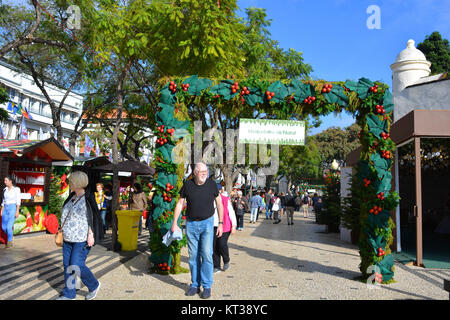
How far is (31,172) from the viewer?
1222 centimetres

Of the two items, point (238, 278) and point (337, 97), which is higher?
point (337, 97)

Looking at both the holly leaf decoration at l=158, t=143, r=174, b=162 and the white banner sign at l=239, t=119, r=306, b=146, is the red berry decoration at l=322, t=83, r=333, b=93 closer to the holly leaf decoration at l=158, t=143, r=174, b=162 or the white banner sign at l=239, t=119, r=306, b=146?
the white banner sign at l=239, t=119, r=306, b=146

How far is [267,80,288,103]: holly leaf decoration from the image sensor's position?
683cm

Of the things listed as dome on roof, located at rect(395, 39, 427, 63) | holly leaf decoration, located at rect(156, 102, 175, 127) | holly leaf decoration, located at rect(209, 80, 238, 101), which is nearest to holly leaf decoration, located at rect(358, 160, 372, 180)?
holly leaf decoration, located at rect(209, 80, 238, 101)

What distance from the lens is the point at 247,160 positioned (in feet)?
80.9

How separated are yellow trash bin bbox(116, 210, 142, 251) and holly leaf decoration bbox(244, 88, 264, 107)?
419 centimetres

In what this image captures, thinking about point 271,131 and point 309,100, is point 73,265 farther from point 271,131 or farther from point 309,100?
point 309,100

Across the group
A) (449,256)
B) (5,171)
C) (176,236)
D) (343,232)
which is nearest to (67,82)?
(5,171)

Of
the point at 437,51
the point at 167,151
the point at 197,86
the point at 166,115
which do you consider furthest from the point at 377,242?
the point at 437,51

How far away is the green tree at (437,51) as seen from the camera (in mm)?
40844

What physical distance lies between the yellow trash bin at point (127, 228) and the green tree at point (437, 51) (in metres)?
40.3

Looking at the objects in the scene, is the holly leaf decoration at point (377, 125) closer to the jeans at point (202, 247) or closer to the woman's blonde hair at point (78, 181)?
the jeans at point (202, 247)

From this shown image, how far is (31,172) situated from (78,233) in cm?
860
